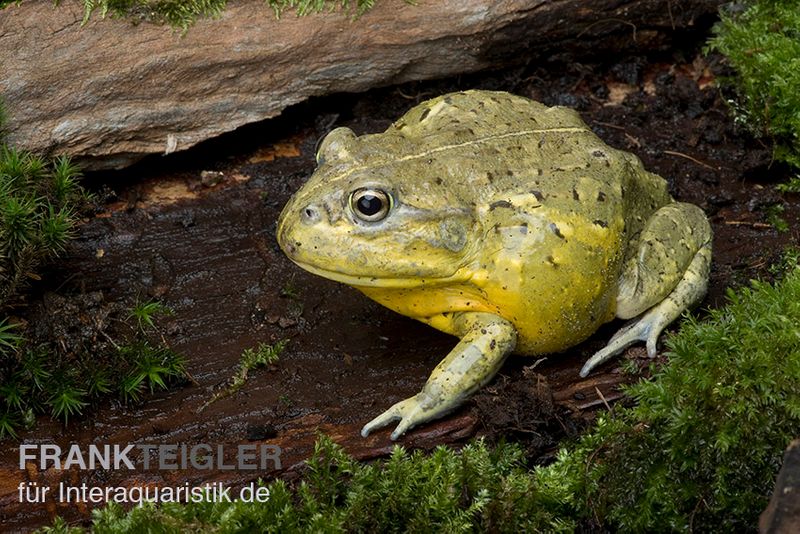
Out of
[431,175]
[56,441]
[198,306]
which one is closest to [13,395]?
[56,441]

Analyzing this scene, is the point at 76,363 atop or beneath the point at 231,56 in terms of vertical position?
beneath

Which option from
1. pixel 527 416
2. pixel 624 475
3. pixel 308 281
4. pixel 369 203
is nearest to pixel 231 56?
pixel 308 281

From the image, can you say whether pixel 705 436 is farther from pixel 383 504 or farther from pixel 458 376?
pixel 383 504

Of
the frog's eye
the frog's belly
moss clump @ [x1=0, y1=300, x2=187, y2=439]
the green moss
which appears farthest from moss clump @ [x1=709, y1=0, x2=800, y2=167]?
moss clump @ [x1=0, y1=300, x2=187, y2=439]

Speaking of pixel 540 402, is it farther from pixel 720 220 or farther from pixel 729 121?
pixel 729 121

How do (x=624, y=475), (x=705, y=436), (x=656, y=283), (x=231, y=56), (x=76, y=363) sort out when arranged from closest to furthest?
(x=705, y=436) < (x=624, y=475) < (x=76, y=363) < (x=656, y=283) < (x=231, y=56)

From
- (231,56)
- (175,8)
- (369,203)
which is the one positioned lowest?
(369,203)

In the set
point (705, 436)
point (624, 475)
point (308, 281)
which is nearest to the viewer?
point (705, 436)
